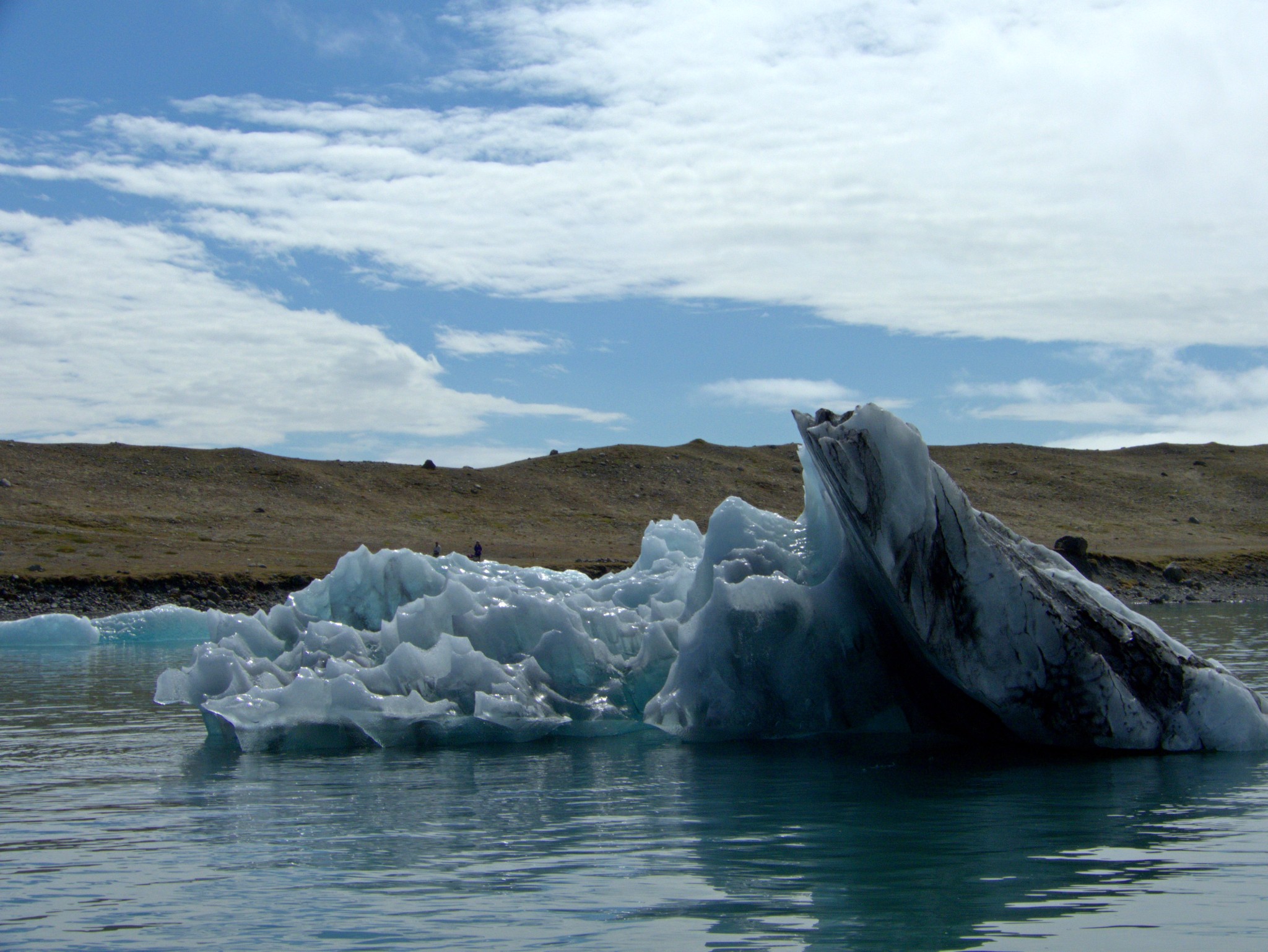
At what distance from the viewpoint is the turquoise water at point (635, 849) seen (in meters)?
5.05

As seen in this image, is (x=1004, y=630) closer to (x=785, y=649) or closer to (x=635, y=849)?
(x=785, y=649)

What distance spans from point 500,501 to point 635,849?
60.3m

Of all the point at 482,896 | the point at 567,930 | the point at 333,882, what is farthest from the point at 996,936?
the point at 333,882

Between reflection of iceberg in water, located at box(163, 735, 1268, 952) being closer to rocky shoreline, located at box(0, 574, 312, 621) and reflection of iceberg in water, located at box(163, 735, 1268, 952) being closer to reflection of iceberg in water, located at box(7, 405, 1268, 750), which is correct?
reflection of iceberg in water, located at box(7, 405, 1268, 750)

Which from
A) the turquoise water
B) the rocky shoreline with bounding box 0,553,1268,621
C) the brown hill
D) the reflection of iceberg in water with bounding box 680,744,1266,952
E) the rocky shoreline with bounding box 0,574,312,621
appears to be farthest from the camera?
the brown hill

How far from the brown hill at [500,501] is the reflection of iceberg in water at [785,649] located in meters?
25.1

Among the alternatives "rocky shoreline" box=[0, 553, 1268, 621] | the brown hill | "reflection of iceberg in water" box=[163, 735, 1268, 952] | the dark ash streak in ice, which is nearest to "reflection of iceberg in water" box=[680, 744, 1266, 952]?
"reflection of iceberg in water" box=[163, 735, 1268, 952]

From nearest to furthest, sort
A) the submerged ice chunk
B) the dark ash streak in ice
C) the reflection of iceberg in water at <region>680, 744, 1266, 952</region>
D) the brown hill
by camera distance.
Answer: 1. the reflection of iceberg in water at <region>680, 744, 1266, 952</region>
2. the dark ash streak in ice
3. the submerged ice chunk
4. the brown hill

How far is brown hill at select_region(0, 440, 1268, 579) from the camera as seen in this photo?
43812 millimetres

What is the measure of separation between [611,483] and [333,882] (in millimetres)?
67155

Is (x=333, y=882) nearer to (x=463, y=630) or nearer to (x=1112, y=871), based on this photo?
(x=1112, y=871)

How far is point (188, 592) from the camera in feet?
110

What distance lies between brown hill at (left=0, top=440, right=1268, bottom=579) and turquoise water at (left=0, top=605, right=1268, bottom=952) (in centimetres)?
2783

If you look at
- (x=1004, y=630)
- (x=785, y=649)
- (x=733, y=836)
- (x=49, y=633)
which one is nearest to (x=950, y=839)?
(x=733, y=836)
